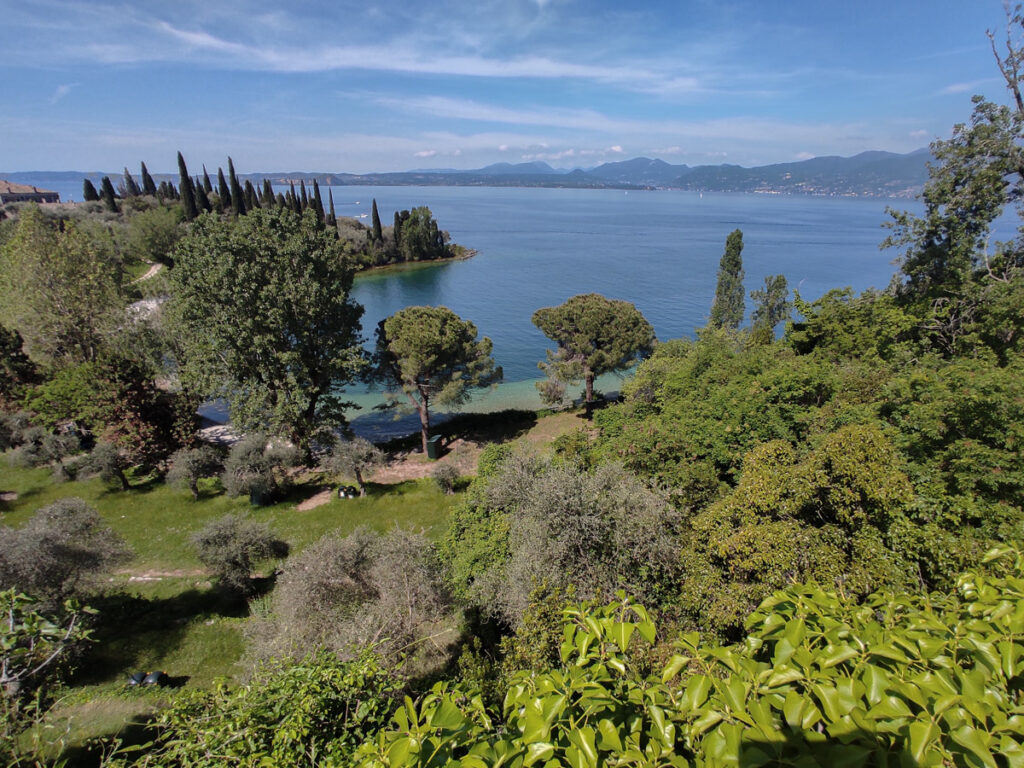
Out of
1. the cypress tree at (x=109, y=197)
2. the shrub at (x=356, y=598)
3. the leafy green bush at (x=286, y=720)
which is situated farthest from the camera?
the cypress tree at (x=109, y=197)

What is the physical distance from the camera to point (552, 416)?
29.4m

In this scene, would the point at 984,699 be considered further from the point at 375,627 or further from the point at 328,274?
the point at 328,274

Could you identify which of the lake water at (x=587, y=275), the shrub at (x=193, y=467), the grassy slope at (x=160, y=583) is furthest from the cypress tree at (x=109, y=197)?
the shrub at (x=193, y=467)

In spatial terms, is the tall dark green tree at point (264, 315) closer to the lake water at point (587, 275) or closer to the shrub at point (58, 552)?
the lake water at point (587, 275)

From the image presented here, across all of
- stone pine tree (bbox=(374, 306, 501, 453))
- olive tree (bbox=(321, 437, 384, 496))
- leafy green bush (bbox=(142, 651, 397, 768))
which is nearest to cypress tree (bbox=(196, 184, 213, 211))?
stone pine tree (bbox=(374, 306, 501, 453))

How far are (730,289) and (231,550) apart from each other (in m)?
45.5

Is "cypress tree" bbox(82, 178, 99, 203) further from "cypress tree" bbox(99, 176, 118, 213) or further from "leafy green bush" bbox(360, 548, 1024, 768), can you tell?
"leafy green bush" bbox(360, 548, 1024, 768)

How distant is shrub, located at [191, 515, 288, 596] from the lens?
506 inches

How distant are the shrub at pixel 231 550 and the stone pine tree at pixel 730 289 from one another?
4214cm

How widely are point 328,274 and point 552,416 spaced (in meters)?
15.0

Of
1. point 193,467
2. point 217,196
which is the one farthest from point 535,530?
point 217,196

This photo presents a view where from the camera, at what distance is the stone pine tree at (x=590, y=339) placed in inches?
1068

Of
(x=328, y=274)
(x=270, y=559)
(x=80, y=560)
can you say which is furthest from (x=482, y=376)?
(x=80, y=560)

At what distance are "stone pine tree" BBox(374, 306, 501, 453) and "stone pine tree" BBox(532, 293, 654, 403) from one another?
415cm
